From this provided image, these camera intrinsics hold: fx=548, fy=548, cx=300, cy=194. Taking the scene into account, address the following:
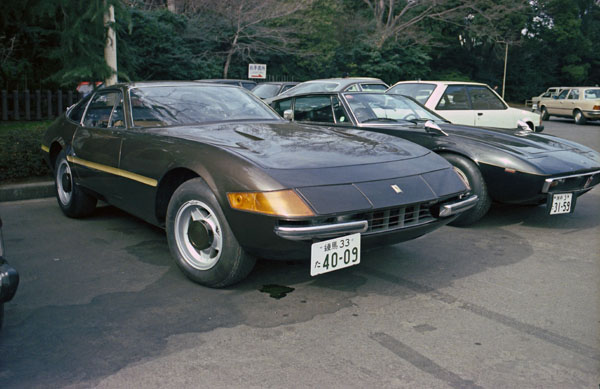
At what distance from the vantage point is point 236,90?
16.8 feet

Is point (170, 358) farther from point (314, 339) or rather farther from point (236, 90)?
point (236, 90)

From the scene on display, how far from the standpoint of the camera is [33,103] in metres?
13.4

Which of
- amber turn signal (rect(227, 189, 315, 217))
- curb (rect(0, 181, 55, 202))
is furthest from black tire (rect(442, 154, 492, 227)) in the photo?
curb (rect(0, 181, 55, 202))

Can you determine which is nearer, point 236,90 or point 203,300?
point 203,300

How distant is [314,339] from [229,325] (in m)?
0.50

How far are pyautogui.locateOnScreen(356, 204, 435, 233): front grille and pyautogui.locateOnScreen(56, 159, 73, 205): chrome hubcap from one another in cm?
333

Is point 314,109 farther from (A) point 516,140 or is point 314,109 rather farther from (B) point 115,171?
(B) point 115,171

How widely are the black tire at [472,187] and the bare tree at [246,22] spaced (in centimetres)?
2082

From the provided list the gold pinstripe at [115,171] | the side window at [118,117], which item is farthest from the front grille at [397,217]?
the side window at [118,117]

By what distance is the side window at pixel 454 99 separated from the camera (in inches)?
346

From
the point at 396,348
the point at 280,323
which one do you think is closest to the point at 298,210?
the point at 280,323

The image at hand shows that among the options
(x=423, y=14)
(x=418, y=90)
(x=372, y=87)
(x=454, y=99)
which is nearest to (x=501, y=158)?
(x=454, y=99)

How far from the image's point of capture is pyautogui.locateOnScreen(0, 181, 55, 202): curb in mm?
6402

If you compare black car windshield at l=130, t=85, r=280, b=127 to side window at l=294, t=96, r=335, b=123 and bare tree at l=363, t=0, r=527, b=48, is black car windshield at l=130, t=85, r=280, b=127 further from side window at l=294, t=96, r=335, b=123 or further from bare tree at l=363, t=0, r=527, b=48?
bare tree at l=363, t=0, r=527, b=48
